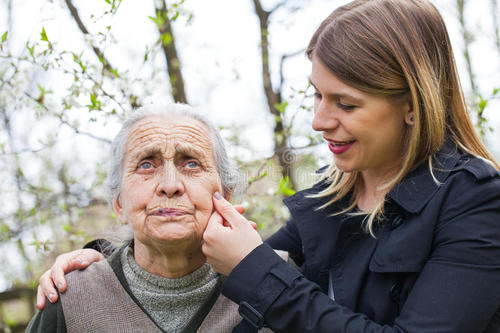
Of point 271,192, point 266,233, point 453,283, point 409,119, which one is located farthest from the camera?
point 266,233

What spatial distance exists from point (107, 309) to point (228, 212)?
67 centimetres

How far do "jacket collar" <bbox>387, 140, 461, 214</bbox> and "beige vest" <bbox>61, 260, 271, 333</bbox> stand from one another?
2.83 feet

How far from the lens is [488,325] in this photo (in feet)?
4.97

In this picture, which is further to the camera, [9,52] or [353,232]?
[9,52]

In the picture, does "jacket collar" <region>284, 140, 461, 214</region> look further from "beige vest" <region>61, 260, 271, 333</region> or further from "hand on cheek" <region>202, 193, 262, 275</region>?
"beige vest" <region>61, 260, 271, 333</region>

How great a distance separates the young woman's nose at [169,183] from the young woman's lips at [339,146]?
0.66 m

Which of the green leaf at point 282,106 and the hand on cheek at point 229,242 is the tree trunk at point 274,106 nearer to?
the green leaf at point 282,106

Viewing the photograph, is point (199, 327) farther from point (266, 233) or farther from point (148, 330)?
point (266, 233)

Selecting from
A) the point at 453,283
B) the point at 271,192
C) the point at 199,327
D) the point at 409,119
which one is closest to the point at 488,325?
the point at 453,283

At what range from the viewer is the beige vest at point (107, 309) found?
1.81 meters

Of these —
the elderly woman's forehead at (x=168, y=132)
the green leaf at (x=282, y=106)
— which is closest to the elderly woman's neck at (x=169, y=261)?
the elderly woman's forehead at (x=168, y=132)

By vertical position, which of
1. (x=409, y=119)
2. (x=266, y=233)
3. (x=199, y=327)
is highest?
(x=409, y=119)

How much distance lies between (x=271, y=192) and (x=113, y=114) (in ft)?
4.35

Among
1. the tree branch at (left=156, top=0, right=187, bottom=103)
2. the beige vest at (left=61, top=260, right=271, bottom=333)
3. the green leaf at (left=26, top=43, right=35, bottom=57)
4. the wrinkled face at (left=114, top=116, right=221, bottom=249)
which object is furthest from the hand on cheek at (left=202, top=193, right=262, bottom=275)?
the tree branch at (left=156, top=0, right=187, bottom=103)
